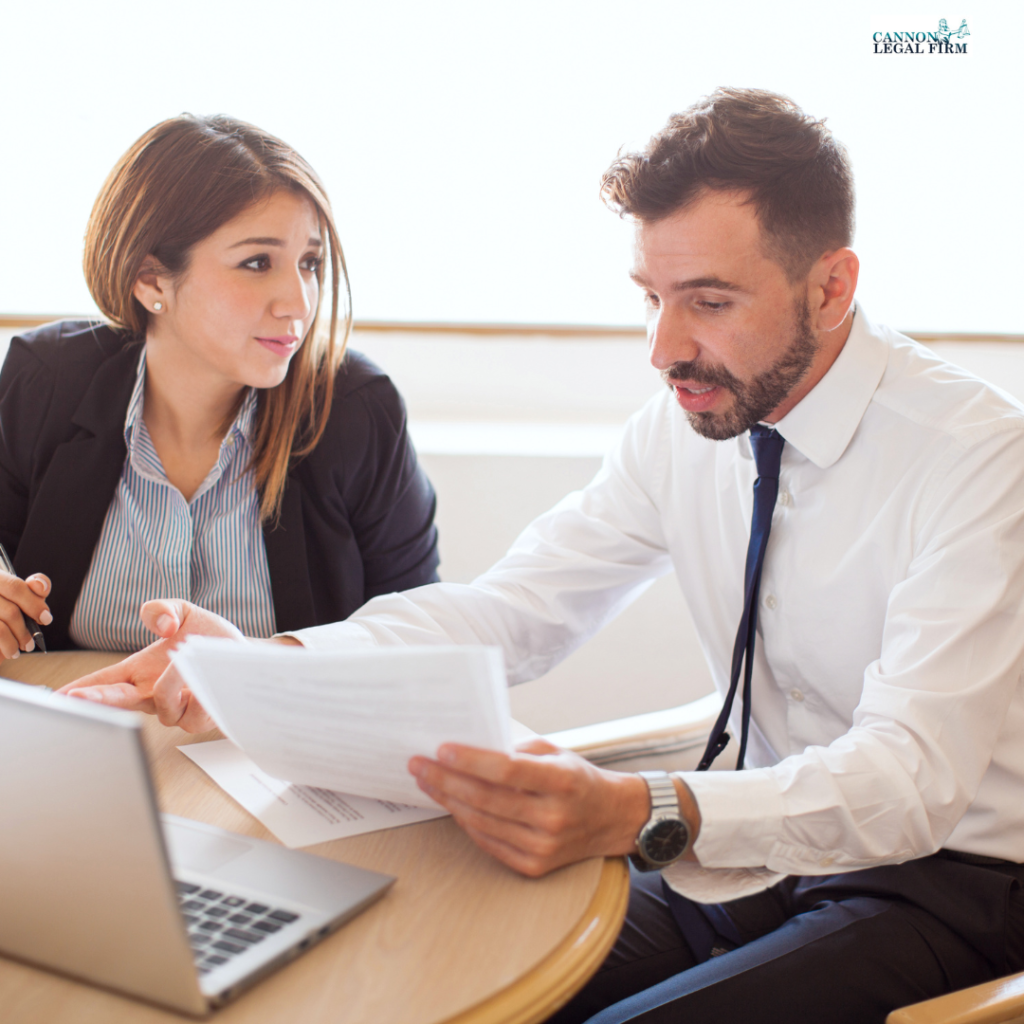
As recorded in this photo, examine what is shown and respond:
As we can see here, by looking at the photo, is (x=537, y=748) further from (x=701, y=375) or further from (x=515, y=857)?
(x=701, y=375)

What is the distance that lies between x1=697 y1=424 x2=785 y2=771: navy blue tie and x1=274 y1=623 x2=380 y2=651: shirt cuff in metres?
0.45

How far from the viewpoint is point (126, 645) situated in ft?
5.03

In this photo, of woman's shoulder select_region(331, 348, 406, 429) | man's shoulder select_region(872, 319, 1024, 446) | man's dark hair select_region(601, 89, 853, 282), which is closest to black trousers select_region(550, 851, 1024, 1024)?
man's shoulder select_region(872, 319, 1024, 446)

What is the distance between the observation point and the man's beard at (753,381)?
118cm

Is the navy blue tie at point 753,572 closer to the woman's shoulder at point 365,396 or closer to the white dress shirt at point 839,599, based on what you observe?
the white dress shirt at point 839,599

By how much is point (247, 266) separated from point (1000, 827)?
53.1 inches

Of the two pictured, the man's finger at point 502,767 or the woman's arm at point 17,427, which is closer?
the man's finger at point 502,767

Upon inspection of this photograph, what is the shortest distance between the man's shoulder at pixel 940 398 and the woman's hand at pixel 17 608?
3.57 feet

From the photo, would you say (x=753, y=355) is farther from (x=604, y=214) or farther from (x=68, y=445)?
(x=604, y=214)

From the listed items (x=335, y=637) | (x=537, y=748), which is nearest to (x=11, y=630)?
(x=335, y=637)

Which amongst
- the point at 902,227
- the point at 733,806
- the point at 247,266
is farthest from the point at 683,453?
the point at 902,227

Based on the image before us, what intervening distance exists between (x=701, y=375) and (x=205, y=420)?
0.91m

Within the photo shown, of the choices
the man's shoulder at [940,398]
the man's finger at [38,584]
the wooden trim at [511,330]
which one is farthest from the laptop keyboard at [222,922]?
the wooden trim at [511,330]

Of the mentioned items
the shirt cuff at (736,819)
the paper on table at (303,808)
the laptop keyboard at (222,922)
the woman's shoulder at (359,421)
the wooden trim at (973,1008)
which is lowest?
the wooden trim at (973,1008)
